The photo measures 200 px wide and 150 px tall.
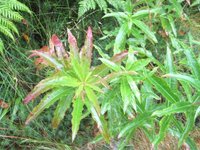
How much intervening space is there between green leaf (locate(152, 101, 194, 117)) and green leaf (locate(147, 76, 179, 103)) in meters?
0.07

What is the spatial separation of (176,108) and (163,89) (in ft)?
0.40

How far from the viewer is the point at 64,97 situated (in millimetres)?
1708

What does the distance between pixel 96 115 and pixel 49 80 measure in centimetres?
26

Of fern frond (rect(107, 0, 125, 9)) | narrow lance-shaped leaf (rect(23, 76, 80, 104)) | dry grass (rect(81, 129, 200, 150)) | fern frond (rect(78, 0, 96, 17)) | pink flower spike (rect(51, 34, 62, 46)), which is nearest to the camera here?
narrow lance-shaped leaf (rect(23, 76, 80, 104))

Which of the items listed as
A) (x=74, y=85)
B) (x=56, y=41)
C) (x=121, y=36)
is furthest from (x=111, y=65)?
(x=121, y=36)

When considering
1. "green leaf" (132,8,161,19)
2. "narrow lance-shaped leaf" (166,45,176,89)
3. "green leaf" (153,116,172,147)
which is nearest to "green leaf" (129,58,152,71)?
"narrow lance-shaped leaf" (166,45,176,89)

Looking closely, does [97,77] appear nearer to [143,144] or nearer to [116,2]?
[116,2]

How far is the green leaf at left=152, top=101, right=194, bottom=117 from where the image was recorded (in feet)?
5.26

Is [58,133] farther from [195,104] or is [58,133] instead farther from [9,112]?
[195,104]

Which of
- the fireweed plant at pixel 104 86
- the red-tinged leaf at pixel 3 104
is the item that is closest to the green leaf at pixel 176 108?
the fireweed plant at pixel 104 86

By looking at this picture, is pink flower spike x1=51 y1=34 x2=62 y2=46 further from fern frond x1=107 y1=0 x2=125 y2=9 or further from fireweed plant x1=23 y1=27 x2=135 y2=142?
fern frond x1=107 y1=0 x2=125 y2=9

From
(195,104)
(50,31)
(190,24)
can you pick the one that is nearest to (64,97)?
(195,104)

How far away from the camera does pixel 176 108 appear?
1.62 m

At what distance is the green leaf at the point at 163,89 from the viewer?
5.57 feet
